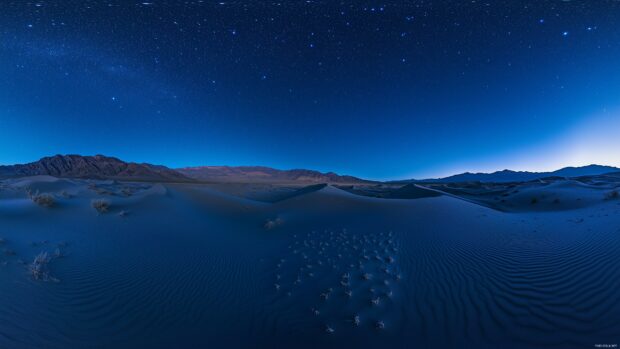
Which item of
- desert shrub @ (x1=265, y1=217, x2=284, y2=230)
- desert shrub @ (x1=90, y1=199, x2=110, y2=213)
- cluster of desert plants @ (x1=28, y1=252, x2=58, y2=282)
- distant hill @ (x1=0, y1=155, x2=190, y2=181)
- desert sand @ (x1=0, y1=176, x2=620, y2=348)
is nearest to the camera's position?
desert sand @ (x1=0, y1=176, x2=620, y2=348)

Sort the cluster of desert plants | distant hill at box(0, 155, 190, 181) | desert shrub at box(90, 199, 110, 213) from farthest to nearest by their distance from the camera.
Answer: distant hill at box(0, 155, 190, 181) → desert shrub at box(90, 199, 110, 213) → the cluster of desert plants

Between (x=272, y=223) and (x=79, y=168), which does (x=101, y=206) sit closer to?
(x=272, y=223)

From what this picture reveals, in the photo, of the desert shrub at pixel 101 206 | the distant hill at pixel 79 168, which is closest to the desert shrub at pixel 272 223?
the desert shrub at pixel 101 206

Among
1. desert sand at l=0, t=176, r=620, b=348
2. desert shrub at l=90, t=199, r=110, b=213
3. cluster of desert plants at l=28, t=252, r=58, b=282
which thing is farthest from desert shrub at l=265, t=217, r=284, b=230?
desert shrub at l=90, t=199, r=110, b=213

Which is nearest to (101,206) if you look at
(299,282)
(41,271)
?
(41,271)

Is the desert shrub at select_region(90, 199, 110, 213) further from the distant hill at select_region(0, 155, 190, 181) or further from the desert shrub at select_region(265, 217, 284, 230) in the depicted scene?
the distant hill at select_region(0, 155, 190, 181)

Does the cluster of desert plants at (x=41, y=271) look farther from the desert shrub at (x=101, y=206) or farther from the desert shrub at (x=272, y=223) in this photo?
the desert shrub at (x=272, y=223)

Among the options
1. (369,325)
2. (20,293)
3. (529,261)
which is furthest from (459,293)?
(20,293)

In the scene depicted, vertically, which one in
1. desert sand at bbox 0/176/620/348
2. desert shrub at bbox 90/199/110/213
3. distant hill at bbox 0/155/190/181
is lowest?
desert sand at bbox 0/176/620/348

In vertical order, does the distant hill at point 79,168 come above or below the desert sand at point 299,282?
above
